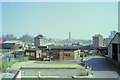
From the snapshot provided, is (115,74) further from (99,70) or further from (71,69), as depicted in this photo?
(71,69)

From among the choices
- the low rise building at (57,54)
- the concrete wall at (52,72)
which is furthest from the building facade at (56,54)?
the concrete wall at (52,72)

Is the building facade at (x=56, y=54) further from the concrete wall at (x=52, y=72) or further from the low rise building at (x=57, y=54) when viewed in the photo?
the concrete wall at (x=52, y=72)

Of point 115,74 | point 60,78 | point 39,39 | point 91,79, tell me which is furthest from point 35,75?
point 39,39

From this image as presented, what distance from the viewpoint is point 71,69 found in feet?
14.6

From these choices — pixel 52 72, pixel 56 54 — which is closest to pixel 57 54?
pixel 56 54

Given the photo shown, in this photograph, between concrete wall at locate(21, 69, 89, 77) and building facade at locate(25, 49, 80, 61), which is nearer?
concrete wall at locate(21, 69, 89, 77)

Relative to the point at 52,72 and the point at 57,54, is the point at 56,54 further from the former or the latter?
the point at 52,72

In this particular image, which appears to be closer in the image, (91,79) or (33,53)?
(91,79)

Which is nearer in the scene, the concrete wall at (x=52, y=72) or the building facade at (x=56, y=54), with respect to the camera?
the concrete wall at (x=52, y=72)

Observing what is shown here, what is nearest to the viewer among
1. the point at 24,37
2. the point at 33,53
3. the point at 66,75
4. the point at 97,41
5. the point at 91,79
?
the point at 91,79

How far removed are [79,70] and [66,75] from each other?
0.47 meters

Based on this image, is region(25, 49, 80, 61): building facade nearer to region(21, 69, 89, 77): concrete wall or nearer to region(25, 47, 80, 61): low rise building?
region(25, 47, 80, 61): low rise building

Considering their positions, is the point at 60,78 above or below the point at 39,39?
below

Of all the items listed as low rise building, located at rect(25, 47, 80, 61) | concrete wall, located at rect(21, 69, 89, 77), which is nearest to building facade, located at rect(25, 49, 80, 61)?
low rise building, located at rect(25, 47, 80, 61)
